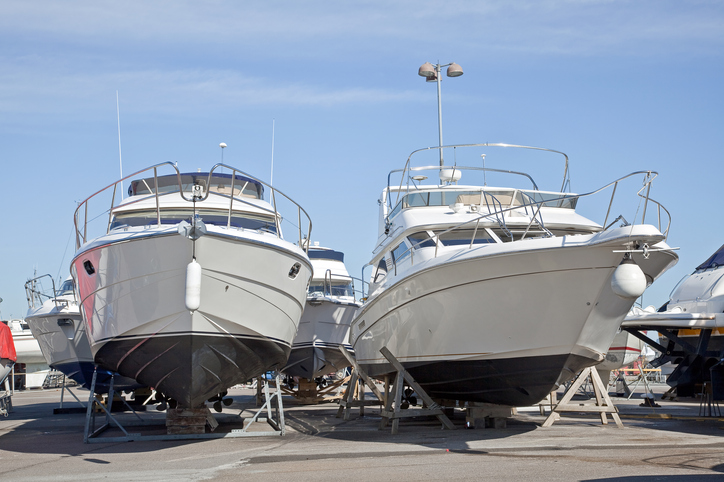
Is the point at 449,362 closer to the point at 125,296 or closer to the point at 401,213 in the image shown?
the point at 401,213

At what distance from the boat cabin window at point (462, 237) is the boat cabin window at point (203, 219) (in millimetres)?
2345

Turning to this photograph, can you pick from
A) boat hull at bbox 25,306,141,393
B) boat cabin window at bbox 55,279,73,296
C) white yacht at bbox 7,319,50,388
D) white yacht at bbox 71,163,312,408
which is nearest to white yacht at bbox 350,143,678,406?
white yacht at bbox 71,163,312,408

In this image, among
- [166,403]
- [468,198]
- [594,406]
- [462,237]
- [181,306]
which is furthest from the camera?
[468,198]

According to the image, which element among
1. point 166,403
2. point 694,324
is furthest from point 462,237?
point 166,403

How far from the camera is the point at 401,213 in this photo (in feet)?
34.0

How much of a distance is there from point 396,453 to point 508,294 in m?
2.15

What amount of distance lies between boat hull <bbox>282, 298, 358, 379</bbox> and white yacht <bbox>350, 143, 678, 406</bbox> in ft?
13.0

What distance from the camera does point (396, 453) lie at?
720 cm

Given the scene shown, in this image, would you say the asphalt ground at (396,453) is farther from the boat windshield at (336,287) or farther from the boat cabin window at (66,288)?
the boat windshield at (336,287)

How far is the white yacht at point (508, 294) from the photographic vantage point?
7.03 meters

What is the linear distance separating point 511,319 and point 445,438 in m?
1.98

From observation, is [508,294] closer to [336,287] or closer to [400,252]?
[400,252]

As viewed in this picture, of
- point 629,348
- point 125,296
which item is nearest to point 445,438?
point 125,296

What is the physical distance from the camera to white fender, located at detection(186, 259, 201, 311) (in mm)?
6910
